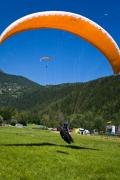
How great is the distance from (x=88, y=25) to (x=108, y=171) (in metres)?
7.01

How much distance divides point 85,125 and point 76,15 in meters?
150

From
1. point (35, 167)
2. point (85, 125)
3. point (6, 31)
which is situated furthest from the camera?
point (85, 125)

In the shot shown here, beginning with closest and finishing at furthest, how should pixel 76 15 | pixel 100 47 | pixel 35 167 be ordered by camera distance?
pixel 35 167, pixel 76 15, pixel 100 47

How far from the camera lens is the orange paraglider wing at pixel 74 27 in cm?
1706

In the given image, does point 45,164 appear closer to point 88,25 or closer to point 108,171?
point 108,171

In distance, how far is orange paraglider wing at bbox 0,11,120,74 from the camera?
17.1m

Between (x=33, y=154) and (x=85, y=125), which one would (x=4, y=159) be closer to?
(x=33, y=154)

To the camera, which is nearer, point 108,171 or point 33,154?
point 108,171

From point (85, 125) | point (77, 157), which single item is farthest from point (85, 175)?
point (85, 125)

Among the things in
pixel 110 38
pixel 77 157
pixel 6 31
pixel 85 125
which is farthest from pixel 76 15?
pixel 85 125

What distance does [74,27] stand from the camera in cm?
1842

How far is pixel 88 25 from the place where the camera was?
715 inches

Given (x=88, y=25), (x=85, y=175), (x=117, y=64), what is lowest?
(x=85, y=175)

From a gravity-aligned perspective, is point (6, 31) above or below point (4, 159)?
above
